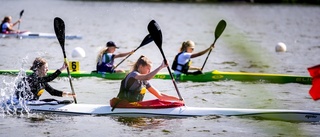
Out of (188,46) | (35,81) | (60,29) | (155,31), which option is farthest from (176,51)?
(35,81)

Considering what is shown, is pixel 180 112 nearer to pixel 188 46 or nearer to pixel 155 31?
pixel 155 31

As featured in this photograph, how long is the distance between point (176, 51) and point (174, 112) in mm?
13674

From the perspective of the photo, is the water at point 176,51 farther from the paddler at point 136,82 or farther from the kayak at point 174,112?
the paddler at point 136,82

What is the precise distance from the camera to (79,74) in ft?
53.5

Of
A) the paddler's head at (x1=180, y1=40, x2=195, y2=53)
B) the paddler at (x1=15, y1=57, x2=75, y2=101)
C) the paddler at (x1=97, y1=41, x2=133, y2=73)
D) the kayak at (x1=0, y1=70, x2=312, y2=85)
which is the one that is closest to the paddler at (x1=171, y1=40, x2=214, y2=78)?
the paddler's head at (x1=180, y1=40, x2=195, y2=53)

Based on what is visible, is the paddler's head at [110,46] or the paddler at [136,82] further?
the paddler's head at [110,46]

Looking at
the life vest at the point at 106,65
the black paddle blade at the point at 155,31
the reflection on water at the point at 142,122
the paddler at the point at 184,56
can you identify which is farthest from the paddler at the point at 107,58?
the reflection on water at the point at 142,122

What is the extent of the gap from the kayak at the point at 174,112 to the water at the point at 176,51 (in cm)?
10

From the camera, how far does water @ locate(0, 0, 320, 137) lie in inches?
419

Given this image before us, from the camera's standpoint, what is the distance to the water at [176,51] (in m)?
10.6

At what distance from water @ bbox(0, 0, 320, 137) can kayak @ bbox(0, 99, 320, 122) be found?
10 cm

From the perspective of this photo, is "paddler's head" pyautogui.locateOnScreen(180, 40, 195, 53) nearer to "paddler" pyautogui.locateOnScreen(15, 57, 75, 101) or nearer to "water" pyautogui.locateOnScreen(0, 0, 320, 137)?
"water" pyautogui.locateOnScreen(0, 0, 320, 137)

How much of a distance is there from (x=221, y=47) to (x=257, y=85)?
34.8ft

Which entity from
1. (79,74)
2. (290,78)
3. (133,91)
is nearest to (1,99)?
(133,91)
